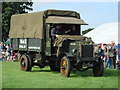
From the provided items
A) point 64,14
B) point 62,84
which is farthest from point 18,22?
point 62,84

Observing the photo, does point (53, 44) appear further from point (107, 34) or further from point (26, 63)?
point (107, 34)

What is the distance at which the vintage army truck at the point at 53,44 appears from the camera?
569 inches

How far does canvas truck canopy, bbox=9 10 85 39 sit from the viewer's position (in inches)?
631

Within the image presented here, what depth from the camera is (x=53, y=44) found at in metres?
15.4

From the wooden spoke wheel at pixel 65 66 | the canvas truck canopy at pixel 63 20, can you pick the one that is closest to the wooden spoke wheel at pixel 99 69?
the wooden spoke wheel at pixel 65 66

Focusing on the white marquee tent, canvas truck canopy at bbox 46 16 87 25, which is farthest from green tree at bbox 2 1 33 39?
canvas truck canopy at bbox 46 16 87 25

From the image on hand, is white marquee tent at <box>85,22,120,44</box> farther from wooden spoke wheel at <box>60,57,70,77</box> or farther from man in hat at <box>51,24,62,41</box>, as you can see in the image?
wooden spoke wheel at <box>60,57,70,77</box>

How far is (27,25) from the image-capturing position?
17.6 metres

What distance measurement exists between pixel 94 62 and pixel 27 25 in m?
4.70

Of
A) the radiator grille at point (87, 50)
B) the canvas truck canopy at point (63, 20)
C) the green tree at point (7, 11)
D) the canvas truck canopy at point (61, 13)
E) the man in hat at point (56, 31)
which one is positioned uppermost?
the green tree at point (7, 11)

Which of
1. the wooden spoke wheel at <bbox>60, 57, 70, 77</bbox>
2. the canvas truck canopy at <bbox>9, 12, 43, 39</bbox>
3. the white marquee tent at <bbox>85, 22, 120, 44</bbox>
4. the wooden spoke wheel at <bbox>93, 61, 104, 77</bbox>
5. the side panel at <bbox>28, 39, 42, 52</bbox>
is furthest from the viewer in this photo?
the white marquee tent at <bbox>85, 22, 120, 44</bbox>

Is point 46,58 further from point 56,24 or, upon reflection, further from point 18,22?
point 18,22

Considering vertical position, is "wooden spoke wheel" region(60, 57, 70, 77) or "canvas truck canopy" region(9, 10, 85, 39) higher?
"canvas truck canopy" region(9, 10, 85, 39)

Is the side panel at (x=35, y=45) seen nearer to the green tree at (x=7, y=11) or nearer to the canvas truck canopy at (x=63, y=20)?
the canvas truck canopy at (x=63, y=20)
